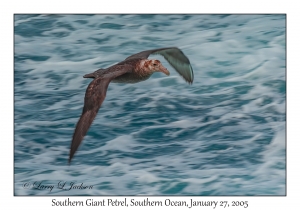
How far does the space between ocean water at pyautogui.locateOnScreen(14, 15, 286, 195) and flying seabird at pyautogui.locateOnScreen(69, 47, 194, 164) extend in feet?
4.42

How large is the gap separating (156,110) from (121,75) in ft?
8.40

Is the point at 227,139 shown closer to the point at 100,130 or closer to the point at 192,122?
the point at 192,122

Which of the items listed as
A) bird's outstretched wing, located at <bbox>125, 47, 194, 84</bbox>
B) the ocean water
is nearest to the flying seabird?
bird's outstretched wing, located at <bbox>125, 47, 194, 84</bbox>

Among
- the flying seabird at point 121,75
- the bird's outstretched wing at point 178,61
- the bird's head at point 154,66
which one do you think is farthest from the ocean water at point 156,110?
the bird's head at point 154,66

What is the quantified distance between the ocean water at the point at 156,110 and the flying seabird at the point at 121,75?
1.35 metres

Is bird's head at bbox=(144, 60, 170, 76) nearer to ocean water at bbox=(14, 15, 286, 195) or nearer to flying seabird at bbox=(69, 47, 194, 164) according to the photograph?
flying seabird at bbox=(69, 47, 194, 164)

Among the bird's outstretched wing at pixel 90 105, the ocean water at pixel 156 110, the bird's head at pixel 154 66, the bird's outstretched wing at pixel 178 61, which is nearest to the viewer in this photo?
the bird's outstretched wing at pixel 90 105

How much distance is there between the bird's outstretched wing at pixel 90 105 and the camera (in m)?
9.59

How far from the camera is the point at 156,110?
13.8m

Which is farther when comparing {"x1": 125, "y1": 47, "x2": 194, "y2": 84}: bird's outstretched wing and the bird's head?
{"x1": 125, "y1": 47, "x2": 194, "y2": 84}: bird's outstretched wing

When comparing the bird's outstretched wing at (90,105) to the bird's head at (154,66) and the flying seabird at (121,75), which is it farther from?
the bird's head at (154,66)

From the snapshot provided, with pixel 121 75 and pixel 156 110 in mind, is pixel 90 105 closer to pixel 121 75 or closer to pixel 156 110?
pixel 121 75

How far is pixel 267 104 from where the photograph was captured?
13.9 m

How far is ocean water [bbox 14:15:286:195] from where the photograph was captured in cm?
1142
